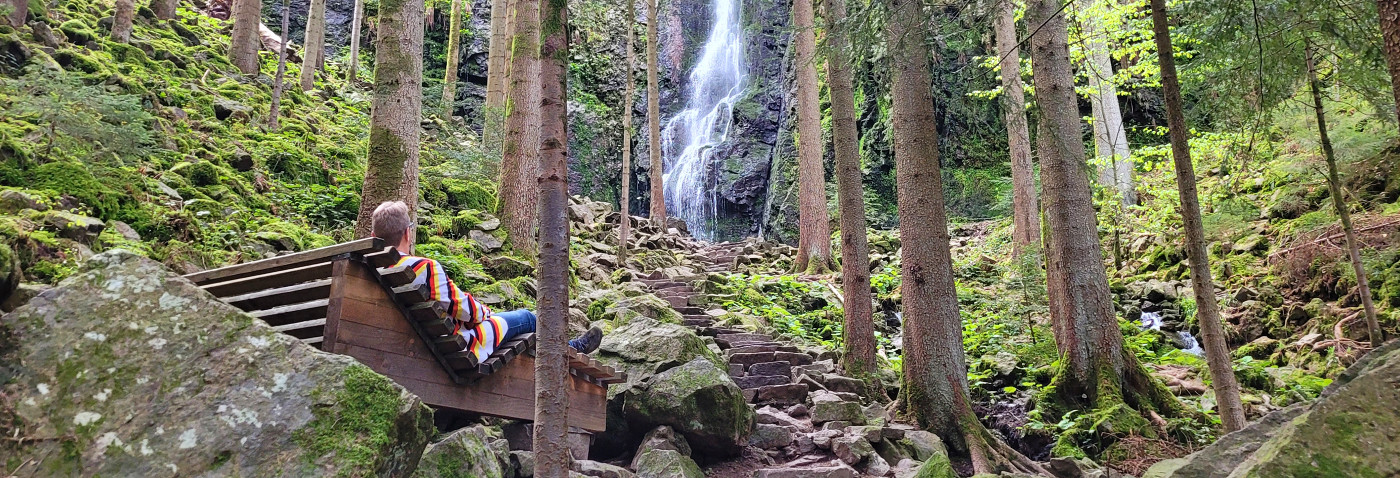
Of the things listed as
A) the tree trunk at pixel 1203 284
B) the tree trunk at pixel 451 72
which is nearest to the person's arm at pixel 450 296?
the tree trunk at pixel 1203 284

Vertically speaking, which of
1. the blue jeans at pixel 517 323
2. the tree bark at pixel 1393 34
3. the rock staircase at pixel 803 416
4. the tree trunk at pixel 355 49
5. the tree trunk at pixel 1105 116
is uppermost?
the tree trunk at pixel 355 49

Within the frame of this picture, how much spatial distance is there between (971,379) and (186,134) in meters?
9.62

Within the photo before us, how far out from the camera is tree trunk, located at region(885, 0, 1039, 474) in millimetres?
6035

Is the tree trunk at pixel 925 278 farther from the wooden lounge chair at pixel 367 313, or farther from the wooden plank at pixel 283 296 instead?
the wooden plank at pixel 283 296

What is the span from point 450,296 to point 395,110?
304 cm

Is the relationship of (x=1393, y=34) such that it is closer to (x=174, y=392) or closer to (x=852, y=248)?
(x=174, y=392)

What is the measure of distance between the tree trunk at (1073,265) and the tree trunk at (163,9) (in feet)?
45.5

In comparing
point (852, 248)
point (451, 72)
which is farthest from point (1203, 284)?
point (451, 72)

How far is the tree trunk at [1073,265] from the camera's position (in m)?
6.80

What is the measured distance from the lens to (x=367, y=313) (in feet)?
11.2

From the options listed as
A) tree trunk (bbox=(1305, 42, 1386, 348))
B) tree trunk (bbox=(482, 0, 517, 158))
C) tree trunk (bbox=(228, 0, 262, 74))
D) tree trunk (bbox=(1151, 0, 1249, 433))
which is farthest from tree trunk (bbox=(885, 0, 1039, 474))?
tree trunk (bbox=(228, 0, 262, 74))

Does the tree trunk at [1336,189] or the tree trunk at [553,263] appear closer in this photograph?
the tree trunk at [553,263]

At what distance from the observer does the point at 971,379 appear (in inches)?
337

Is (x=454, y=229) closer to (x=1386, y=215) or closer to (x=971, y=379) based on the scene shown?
(x=971, y=379)
